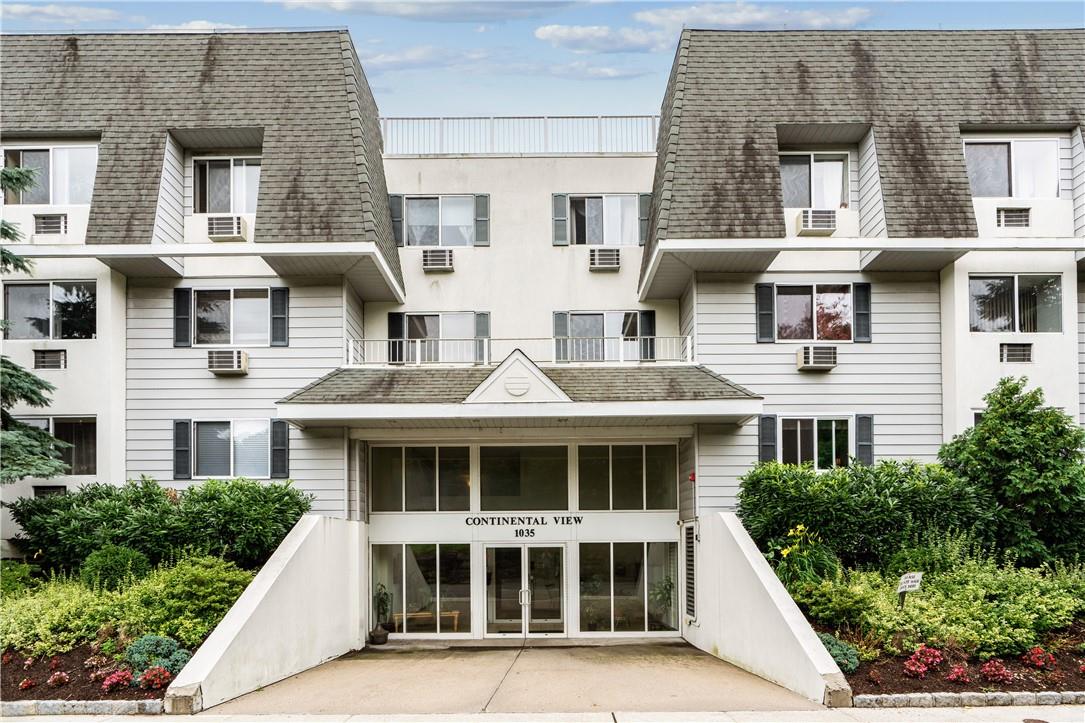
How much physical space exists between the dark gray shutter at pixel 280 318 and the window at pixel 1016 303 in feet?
44.9

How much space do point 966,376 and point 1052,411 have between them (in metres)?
1.96

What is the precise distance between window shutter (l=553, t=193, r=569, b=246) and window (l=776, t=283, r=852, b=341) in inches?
206

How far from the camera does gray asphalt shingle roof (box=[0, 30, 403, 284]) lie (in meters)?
18.7

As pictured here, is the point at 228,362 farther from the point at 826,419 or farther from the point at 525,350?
the point at 826,419

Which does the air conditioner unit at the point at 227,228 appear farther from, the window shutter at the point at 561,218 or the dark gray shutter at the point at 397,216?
the window shutter at the point at 561,218

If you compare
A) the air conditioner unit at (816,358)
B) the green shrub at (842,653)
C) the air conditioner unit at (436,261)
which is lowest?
the green shrub at (842,653)

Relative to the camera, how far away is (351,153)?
19.4m

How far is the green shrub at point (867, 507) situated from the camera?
16562 mm

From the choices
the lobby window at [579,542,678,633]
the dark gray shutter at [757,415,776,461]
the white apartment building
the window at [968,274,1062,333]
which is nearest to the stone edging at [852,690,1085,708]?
the white apartment building

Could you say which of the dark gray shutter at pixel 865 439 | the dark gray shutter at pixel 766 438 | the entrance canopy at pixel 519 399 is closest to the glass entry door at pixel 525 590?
the entrance canopy at pixel 519 399

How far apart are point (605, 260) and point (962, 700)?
1264cm

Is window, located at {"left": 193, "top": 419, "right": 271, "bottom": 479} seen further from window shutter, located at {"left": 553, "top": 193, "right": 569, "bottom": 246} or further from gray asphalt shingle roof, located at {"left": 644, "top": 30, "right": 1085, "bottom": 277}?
gray asphalt shingle roof, located at {"left": 644, "top": 30, "right": 1085, "bottom": 277}

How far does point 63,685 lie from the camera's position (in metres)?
12.3

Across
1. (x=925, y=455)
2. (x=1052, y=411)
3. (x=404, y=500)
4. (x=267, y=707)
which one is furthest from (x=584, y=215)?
(x=267, y=707)
